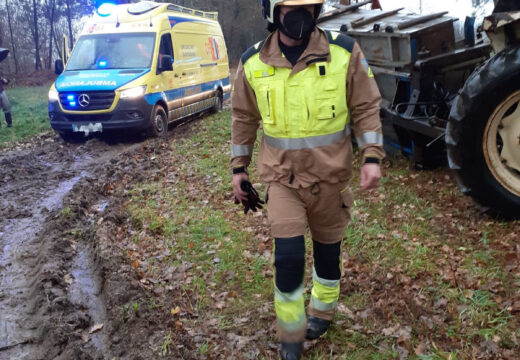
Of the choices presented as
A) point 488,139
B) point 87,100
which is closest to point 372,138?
point 488,139

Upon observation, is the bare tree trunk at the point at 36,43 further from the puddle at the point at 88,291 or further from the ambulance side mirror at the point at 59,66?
the puddle at the point at 88,291

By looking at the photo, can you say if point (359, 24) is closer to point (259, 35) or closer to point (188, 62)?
point (188, 62)

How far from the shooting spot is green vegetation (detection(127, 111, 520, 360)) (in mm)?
3479

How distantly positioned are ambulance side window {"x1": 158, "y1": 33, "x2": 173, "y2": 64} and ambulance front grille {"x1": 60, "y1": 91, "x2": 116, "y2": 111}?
66.7 inches

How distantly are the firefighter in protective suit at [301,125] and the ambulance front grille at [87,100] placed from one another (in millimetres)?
8143

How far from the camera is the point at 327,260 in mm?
3309

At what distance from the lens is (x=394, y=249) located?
4.69 m

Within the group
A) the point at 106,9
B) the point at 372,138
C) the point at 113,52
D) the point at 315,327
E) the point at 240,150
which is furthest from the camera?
the point at 106,9

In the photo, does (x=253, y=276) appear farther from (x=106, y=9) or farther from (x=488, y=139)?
(x=106, y=9)

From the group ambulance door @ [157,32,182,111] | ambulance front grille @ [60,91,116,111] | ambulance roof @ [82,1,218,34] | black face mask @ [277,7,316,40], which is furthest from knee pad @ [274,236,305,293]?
ambulance roof @ [82,1,218,34]

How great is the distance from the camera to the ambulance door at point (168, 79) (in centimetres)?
1148

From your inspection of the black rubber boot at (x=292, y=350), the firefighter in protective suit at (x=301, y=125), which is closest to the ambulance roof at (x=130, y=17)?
the firefighter in protective suit at (x=301, y=125)

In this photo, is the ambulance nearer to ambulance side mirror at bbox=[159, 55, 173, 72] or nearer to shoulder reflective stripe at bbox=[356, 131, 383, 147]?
ambulance side mirror at bbox=[159, 55, 173, 72]

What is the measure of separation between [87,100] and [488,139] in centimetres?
854
